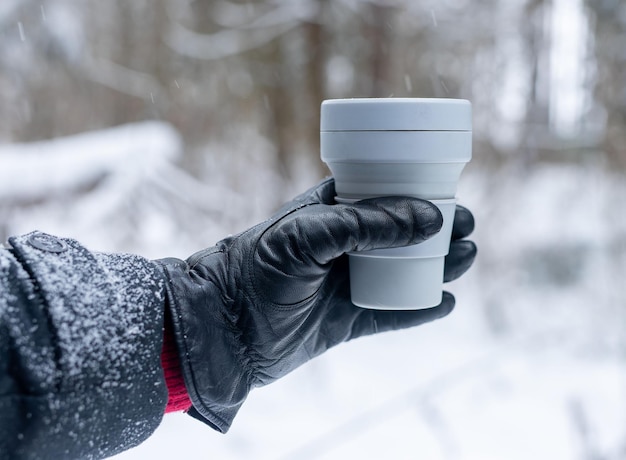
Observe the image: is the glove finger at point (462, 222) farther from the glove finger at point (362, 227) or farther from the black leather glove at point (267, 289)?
the glove finger at point (362, 227)

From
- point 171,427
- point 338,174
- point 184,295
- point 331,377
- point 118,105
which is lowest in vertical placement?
point 331,377

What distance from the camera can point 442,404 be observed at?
3471 mm

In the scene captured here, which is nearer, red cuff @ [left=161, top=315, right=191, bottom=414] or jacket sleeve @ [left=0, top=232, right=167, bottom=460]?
jacket sleeve @ [left=0, top=232, right=167, bottom=460]

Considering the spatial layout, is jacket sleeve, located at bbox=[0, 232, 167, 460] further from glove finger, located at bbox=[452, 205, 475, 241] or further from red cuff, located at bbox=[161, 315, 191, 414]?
glove finger, located at bbox=[452, 205, 475, 241]

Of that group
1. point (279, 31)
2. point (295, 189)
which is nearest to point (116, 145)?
point (295, 189)

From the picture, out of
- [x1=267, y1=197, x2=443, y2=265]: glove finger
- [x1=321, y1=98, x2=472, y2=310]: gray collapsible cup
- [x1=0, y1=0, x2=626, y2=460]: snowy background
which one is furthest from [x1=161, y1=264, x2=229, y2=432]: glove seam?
[x1=0, y1=0, x2=626, y2=460]: snowy background

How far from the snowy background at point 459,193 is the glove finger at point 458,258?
6.92ft

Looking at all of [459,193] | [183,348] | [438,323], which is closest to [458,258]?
[183,348]

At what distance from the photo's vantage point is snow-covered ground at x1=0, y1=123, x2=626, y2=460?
304 centimetres

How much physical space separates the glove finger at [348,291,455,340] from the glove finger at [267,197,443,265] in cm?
27

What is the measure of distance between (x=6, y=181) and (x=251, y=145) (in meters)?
2.38

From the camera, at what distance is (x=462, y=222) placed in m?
1.28

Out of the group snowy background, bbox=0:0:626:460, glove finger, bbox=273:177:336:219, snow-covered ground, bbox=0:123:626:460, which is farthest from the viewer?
snowy background, bbox=0:0:626:460

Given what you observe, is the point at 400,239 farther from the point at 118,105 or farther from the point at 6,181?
the point at 118,105
